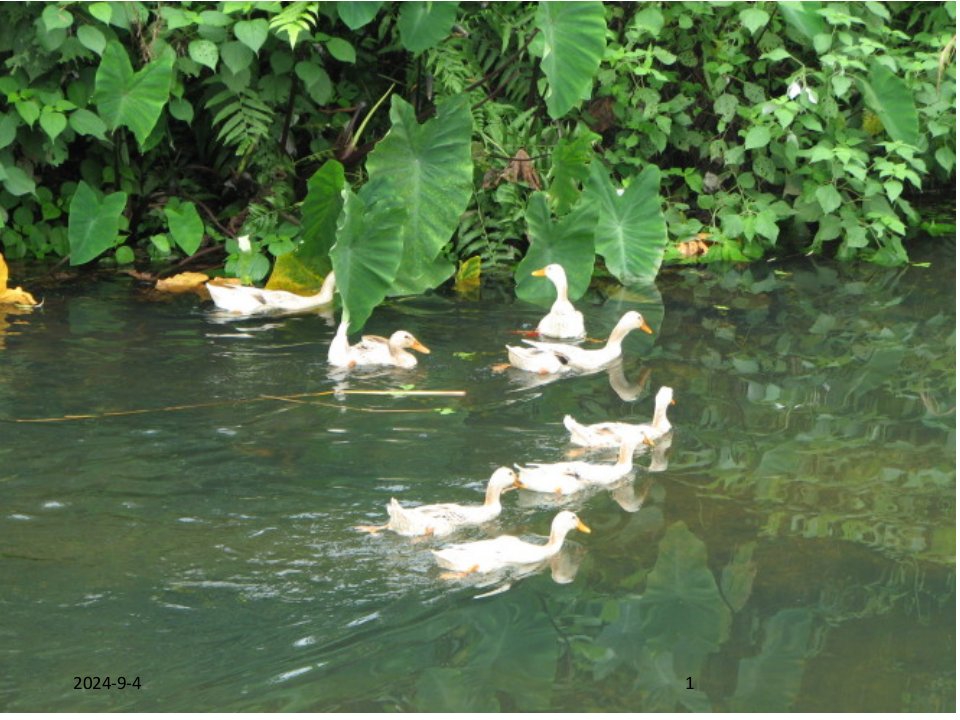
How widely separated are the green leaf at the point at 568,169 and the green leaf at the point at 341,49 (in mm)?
1540

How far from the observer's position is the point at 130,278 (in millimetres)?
9656

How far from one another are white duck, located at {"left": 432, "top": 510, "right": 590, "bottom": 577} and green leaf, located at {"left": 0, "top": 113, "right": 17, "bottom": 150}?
5304 mm

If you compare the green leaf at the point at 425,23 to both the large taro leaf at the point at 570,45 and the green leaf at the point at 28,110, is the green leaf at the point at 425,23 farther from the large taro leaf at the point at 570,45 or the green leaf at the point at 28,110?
the green leaf at the point at 28,110

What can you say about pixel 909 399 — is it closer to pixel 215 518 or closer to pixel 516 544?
pixel 516 544

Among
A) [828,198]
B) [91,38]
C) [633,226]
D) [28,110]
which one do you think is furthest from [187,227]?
[828,198]

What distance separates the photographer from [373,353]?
24.9ft

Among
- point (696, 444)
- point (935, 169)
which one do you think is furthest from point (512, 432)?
point (935, 169)

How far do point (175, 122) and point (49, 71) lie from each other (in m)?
1.41

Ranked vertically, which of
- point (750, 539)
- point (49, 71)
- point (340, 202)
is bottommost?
point (750, 539)

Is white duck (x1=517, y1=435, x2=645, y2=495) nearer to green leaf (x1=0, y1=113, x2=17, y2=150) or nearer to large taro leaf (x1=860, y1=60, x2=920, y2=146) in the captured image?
green leaf (x1=0, y1=113, x2=17, y2=150)

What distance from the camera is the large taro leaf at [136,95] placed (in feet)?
28.7

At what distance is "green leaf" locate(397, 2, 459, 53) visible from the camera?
8.92 meters

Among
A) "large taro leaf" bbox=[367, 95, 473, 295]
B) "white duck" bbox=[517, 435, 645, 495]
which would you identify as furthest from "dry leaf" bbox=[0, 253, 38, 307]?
"white duck" bbox=[517, 435, 645, 495]

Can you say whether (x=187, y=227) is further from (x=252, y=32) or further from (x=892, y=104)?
(x=892, y=104)
